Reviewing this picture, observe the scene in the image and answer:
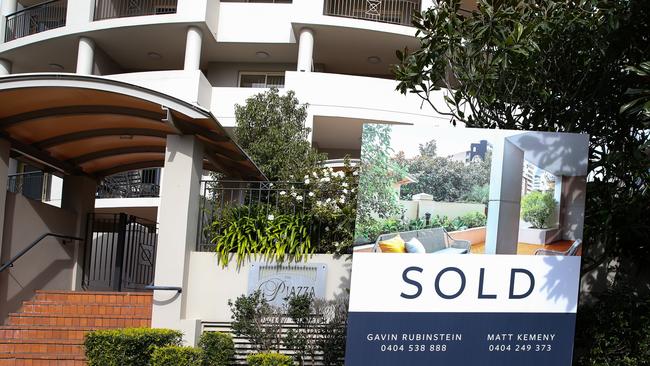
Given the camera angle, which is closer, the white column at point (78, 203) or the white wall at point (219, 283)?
the white wall at point (219, 283)

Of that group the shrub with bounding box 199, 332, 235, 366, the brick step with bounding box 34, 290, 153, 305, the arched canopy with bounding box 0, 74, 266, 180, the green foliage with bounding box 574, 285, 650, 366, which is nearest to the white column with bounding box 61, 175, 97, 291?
the arched canopy with bounding box 0, 74, 266, 180

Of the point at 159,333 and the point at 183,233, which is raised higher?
the point at 183,233

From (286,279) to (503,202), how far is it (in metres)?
A: 3.50

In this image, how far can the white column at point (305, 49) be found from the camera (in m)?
20.9

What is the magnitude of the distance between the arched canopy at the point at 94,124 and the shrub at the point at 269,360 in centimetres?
305

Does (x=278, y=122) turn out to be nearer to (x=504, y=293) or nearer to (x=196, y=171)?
(x=196, y=171)

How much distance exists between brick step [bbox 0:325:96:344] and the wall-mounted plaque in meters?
2.46

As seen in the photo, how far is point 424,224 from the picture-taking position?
26.1 feet

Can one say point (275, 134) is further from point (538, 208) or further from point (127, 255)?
point (538, 208)

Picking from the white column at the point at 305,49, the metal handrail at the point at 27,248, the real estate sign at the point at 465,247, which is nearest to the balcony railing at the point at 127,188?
the white column at the point at 305,49

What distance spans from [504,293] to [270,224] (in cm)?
385

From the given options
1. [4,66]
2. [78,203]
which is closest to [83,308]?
[78,203]

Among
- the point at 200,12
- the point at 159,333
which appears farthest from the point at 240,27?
the point at 159,333

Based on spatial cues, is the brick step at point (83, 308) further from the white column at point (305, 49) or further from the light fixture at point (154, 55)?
the light fixture at point (154, 55)
